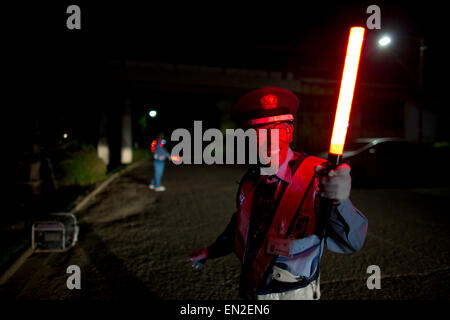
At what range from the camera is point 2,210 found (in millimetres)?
6199

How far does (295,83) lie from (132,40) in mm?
11501

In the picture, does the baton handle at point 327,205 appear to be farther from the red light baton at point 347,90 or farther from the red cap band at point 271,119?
the red cap band at point 271,119

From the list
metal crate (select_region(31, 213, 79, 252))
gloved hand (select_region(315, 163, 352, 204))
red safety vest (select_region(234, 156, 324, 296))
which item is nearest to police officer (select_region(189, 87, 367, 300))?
red safety vest (select_region(234, 156, 324, 296))

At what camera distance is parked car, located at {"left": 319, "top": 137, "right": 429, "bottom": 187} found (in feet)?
30.3

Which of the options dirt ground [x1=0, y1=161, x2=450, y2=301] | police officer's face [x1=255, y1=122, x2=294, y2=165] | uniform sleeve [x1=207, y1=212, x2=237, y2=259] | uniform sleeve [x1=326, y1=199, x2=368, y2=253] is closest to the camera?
uniform sleeve [x1=326, y1=199, x2=368, y2=253]

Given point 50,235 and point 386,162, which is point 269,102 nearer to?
point 50,235

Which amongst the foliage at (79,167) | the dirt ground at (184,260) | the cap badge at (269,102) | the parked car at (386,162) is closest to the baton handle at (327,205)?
the cap badge at (269,102)

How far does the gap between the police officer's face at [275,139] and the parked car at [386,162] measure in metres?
8.43

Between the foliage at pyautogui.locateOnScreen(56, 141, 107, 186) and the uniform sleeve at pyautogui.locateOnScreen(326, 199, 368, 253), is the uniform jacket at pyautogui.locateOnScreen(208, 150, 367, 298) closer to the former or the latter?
the uniform sleeve at pyautogui.locateOnScreen(326, 199, 368, 253)

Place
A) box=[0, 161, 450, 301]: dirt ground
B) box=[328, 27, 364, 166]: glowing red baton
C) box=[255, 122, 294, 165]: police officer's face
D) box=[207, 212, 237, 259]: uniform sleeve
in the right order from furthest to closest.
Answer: box=[0, 161, 450, 301]: dirt ground < box=[207, 212, 237, 259]: uniform sleeve < box=[255, 122, 294, 165]: police officer's face < box=[328, 27, 364, 166]: glowing red baton

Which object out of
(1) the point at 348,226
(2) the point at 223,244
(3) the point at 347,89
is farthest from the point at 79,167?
(3) the point at 347,89

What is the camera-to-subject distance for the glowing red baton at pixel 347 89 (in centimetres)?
93

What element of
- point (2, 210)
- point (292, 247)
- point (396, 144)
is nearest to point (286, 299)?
point (292, 247)

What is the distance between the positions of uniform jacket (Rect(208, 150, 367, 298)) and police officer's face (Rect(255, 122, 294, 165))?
65 millimetres
